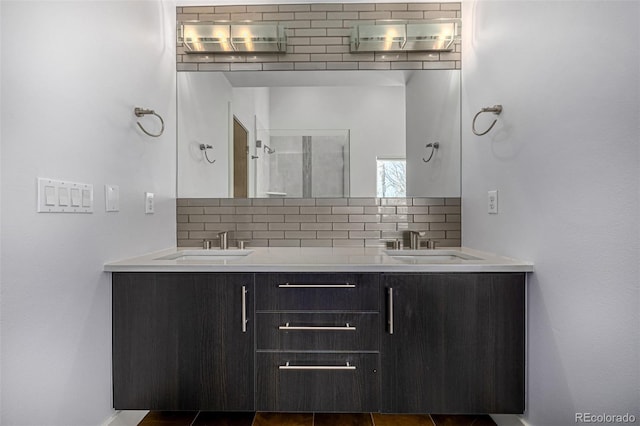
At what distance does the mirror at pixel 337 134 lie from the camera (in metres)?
2.08

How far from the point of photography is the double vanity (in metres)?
1.39

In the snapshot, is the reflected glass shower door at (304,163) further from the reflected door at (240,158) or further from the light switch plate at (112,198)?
the light switch plate at (112,198)

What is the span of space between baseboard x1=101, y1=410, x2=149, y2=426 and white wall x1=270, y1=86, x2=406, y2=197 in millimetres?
1624

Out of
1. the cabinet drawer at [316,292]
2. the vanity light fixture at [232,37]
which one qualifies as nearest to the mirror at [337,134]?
the vanity light fixture at [232,37]

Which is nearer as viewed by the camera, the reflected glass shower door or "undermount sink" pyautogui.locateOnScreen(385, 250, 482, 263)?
"undermount sink" pyautogui.locateOnScreen(385, 250, 482, 263)

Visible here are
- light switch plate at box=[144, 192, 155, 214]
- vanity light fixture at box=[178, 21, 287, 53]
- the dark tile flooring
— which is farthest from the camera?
vanity light fixture at box=[178, 21, 287, 53]

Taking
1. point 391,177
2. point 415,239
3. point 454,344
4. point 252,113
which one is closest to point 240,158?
point 252,113

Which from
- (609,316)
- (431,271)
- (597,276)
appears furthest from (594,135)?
(431,271)

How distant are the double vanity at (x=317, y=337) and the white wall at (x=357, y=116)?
A: 2.84ft

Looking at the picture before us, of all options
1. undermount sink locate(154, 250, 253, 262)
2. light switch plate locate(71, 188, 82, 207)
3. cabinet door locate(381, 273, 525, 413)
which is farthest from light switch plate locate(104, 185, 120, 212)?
cabinet door locate(381, 273, 525, 413)

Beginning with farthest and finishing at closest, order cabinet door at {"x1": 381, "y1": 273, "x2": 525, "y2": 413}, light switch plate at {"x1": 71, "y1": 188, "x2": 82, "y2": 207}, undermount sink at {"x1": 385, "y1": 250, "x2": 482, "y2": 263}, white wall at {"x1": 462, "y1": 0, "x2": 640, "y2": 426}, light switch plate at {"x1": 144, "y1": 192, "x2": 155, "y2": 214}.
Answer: undermount sink at {"x1": 385, "y1": 250, "x2": 482, "y2": 263} → light switch plate at {"x1": 144, "y1": 192, "x2": 155, "y2": 214} → cabinet door at {"x1": 381, "y1": 273, "x2": 525, "y2": 413} → light switch plate at {"x1": 71, "y1": 188, "x2": 82, "y2": 207} → white wall at {"x1": 462, "y1": 0, "x2": 640, "y2": 426}

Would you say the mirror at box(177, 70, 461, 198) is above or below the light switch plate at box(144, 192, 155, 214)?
above

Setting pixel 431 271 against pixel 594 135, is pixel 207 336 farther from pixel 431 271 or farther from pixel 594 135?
pixel 594 135

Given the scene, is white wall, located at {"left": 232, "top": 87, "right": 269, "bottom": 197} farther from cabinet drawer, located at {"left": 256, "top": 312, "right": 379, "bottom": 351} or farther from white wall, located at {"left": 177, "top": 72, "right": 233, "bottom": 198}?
cabinet drawer, located at {"left": 256, "top": 312, "right": 379, "bottom": 351}
